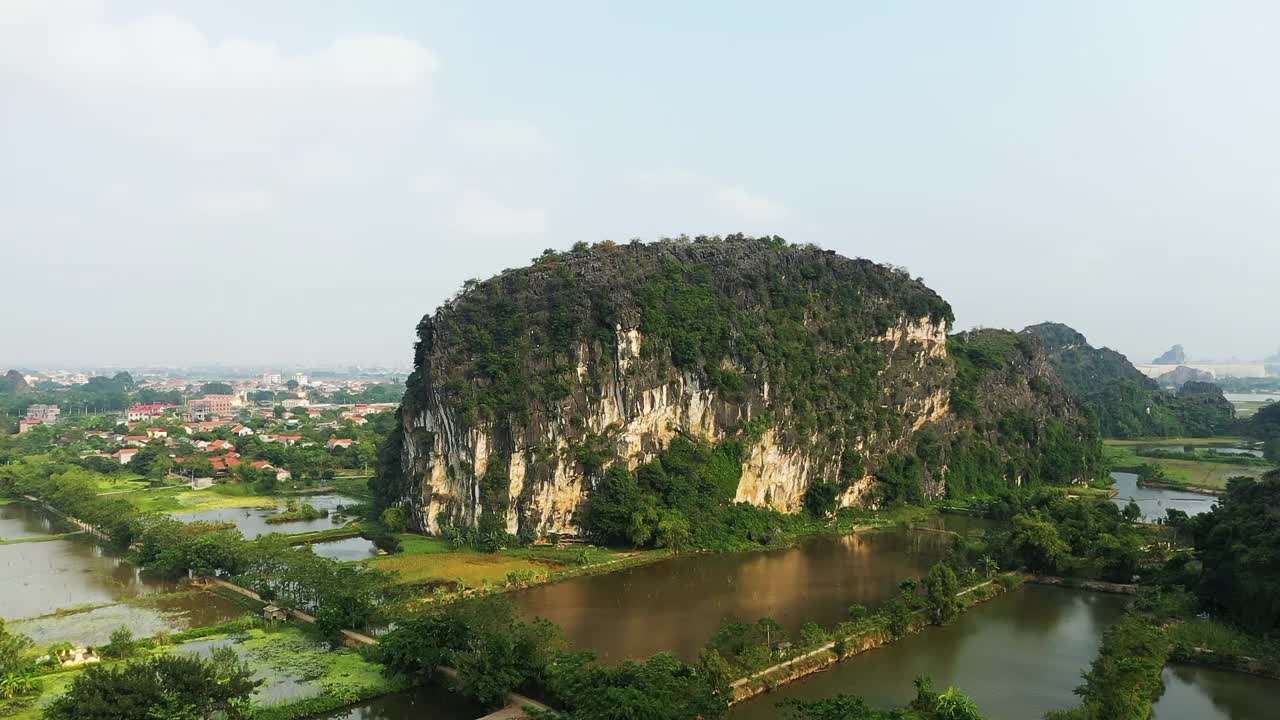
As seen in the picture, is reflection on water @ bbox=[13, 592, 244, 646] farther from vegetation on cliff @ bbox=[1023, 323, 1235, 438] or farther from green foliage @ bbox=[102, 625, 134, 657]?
vegetation on cliff @ bbox=[1023, 323, 1235, 438]

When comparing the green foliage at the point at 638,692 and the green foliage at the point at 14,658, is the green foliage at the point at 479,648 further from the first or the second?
the green foliage at the point at 14,658

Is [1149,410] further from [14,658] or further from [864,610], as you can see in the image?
[14,658]

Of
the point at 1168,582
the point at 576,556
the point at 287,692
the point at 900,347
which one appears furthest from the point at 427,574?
the point at 900,347

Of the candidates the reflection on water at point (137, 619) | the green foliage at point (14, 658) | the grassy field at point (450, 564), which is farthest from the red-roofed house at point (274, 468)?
the green foliage at point (14, 658)

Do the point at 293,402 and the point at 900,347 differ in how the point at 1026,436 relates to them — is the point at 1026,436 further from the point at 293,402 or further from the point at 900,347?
the point at 293,402

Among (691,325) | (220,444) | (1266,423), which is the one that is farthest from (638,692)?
(1266,423)
